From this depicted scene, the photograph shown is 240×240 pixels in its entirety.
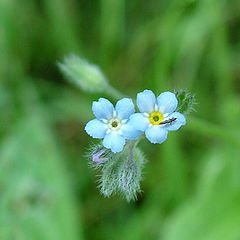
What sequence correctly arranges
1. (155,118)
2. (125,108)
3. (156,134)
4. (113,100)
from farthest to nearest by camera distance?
(113,100)
(155,118)
(125,108)
(156,134)

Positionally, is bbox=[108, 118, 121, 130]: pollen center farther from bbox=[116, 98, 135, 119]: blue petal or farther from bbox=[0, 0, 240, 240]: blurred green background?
bbox=[0, 0, 240, 240]: blurred green background

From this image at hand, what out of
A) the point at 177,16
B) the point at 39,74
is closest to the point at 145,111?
the point at 177,16

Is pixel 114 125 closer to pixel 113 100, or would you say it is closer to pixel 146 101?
pixel 146 101

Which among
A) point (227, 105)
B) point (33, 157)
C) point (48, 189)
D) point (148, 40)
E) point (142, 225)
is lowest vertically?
point (142, 225)

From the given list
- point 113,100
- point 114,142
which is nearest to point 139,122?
point 114,142

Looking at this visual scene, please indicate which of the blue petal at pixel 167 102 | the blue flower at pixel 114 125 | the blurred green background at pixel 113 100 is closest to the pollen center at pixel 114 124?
the blue flower at pixel 114 125

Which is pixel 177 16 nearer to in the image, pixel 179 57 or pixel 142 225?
pixel 179 57

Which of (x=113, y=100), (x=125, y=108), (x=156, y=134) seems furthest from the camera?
(x=113, y=100)
